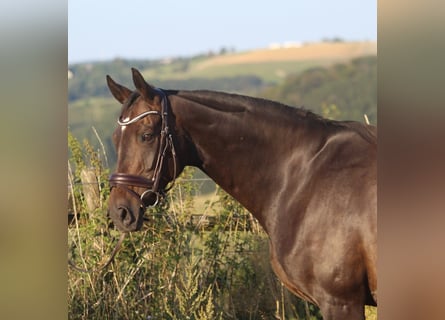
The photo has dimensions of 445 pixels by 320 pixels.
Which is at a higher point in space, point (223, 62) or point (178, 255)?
point (223, 62)

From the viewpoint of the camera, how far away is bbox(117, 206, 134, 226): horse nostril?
10.3 ft

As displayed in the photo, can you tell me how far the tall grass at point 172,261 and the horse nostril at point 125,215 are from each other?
1.24 meters

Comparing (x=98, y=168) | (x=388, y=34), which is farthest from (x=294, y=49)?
Answer: (x=388, y=34)

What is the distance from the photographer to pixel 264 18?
17.9 ft

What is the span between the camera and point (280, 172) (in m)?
3.16

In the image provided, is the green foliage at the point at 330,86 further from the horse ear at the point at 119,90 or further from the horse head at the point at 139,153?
the horse head at the point at 139,153

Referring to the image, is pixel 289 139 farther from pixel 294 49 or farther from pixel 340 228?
pixel 294 49

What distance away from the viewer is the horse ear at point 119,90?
11.0ft

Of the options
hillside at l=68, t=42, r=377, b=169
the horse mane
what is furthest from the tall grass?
hillside at l=68, t=42, r=377, b=169

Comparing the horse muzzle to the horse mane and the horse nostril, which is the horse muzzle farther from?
the horse mane

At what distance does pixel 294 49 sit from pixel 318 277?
175 inches

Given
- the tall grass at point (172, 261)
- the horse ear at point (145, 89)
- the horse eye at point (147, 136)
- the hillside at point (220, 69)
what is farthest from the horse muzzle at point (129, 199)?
the hillside at point (220, 69)

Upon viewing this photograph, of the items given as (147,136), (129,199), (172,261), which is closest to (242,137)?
(147,136)

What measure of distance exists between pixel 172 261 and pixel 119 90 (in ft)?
5.12
